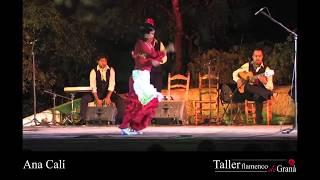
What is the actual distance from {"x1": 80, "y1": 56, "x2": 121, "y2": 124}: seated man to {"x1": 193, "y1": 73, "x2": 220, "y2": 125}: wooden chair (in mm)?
766

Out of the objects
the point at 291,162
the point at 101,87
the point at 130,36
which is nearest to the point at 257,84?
the point at 291,162

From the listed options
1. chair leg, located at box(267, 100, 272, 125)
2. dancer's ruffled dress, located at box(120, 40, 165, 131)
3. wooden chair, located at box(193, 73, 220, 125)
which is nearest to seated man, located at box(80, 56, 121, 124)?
dancer's ruffled dress, located at box(120, 40, 165, 131)

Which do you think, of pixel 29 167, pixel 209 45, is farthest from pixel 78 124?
pixel 209 45

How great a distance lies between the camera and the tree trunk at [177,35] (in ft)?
22.8

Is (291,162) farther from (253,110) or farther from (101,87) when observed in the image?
(101,87)

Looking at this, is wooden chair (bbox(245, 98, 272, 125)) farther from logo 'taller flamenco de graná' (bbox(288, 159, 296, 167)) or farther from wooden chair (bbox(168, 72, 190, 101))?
logo 'taller flamenco de graná' (bbox(288, 159, 296, 167))

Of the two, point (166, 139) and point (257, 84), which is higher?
point (257, 84)

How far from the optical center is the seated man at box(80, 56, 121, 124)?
23.3ft

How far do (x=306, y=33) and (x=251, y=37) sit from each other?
579 mm

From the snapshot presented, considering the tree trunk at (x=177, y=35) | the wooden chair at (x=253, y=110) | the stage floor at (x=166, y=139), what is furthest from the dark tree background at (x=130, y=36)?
the stage floor at (x=166, y=139)

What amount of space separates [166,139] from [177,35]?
39.5 inches

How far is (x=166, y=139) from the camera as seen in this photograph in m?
6.70

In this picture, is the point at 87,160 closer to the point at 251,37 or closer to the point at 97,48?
the point at 97,48

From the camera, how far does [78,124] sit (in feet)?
23.7
